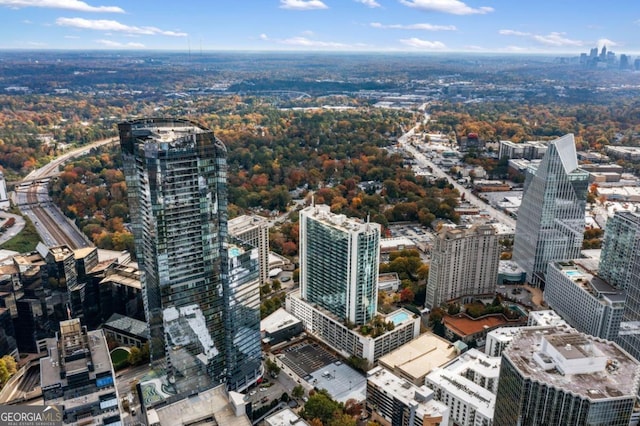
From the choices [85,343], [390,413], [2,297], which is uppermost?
[85,343]

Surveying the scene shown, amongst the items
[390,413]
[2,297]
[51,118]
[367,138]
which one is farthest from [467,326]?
[51,118]

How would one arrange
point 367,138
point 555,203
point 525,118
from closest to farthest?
1. point 555,203
2. point 367,138
3. point 525,118

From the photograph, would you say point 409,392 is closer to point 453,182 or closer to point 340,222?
point 340,222

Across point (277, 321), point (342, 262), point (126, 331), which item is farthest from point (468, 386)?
point (126, 331)

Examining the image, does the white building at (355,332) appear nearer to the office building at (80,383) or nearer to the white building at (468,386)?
the white building at (468,386)

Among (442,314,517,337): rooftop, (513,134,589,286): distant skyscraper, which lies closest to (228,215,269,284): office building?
(442,314,517,337): rooftop

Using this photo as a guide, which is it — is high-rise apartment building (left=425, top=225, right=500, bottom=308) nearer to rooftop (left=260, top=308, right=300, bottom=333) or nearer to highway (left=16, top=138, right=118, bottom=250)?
rooftop (left=260, top=308, right=300, bottom=333)

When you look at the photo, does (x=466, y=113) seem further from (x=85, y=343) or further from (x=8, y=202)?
(x=85, y=343)
